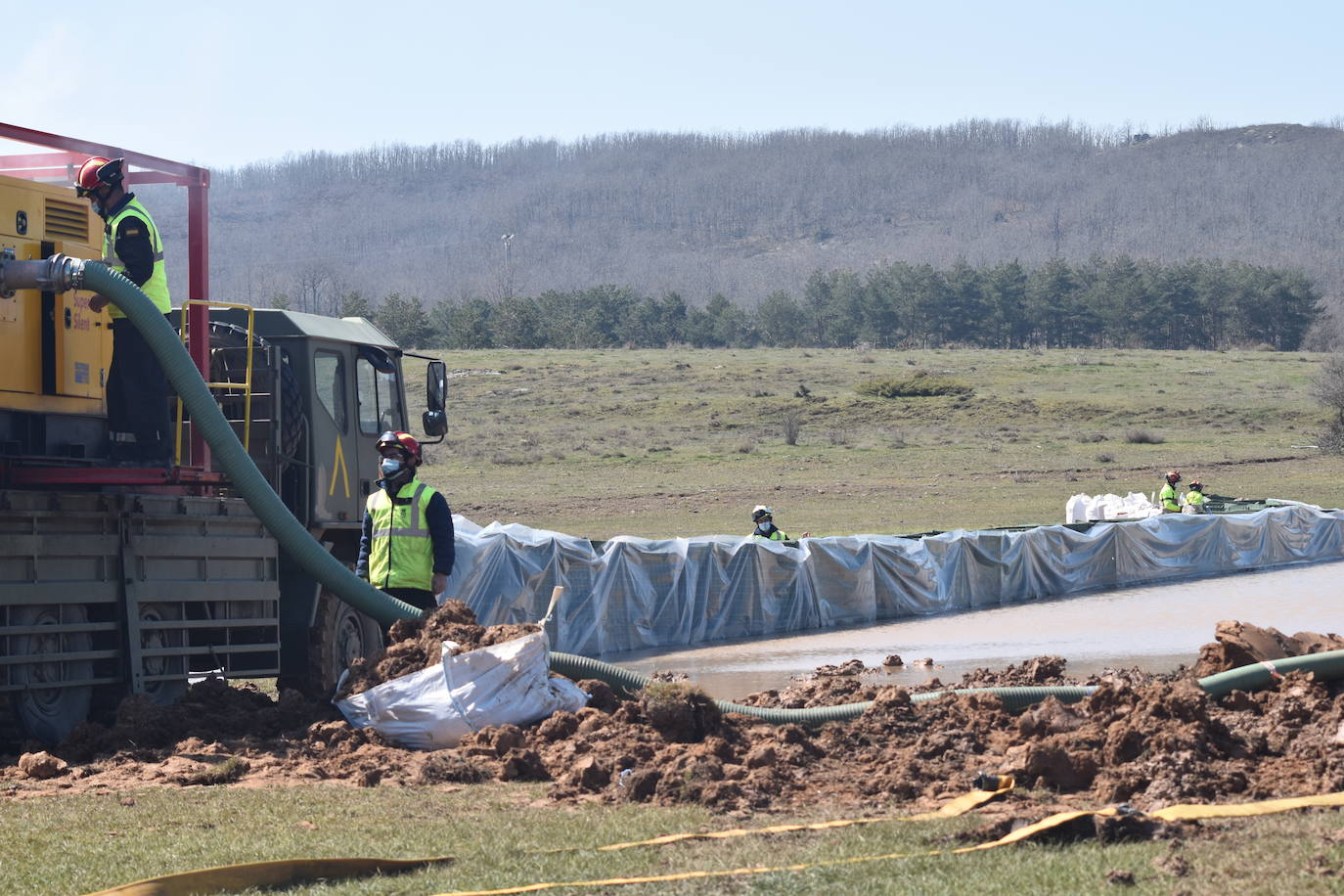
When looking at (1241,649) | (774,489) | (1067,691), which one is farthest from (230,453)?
(774,489)

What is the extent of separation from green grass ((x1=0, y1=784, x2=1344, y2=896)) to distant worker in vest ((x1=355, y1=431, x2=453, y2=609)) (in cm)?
311

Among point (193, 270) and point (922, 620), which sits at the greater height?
point (193, 270)

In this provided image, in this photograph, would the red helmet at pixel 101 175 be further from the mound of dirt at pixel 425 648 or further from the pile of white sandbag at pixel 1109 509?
the pile of white sandbag at pixel 1109 509

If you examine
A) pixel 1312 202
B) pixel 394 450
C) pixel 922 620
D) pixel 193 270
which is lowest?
pixel 922 620

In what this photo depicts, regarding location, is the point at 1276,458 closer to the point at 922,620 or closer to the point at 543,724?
the point at 922,620

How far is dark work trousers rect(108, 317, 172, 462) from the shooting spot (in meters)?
10.7

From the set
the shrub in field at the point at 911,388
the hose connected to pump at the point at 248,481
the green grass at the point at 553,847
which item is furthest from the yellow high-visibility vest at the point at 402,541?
the shrub in field at the point at 911,388

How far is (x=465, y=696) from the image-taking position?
9.72 m

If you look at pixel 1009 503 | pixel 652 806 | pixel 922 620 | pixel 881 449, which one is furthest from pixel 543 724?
pixel 881 449

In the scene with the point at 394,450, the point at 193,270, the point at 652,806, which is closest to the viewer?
the point at 652,806

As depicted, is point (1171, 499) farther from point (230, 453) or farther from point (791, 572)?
point (230, 453)

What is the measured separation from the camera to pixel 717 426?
2248 inches

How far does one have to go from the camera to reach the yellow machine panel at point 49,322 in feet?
34.1

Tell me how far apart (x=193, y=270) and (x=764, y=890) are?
7.70 meters
